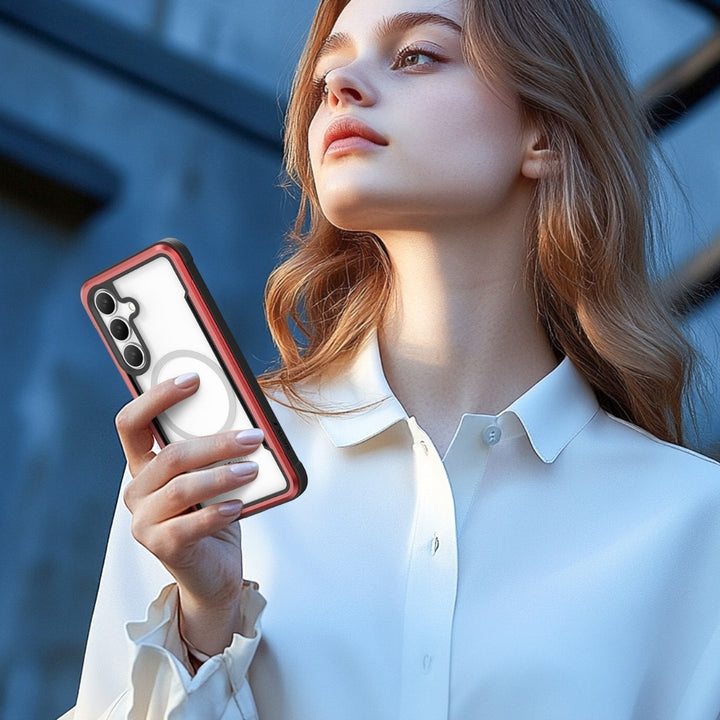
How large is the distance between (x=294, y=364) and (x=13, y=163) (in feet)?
3.15

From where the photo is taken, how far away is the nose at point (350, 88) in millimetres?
1019

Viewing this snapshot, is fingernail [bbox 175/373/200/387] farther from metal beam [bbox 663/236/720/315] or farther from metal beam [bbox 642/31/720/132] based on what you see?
metal beam [bbox 642/31/720/132]

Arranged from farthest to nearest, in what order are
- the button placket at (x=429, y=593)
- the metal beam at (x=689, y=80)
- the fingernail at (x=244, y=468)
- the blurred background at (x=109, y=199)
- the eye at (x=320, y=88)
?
the metal beam at (x=689, y=80)
the blurred background at (x=109, y=199)
the eye at (x=320, y=88)
the button placket at (x=429, y=593)
the fingernail at (x=244, y=468)

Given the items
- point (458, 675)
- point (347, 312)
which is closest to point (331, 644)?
point (458, 675)

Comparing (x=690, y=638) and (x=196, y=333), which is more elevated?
(x=196, y=333)

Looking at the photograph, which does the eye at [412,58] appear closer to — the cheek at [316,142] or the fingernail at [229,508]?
the cheek at [316,142]

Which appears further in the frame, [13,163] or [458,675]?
[13,163]

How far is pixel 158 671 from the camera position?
878 mm

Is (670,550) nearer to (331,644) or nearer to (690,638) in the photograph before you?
(690,638)

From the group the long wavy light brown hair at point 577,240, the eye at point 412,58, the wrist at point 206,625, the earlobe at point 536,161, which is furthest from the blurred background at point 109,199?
the wrist at point 206,625

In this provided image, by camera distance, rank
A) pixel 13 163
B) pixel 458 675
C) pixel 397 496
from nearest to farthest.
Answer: pixel 458 675 < pixel 397 496 < pixel 13 163

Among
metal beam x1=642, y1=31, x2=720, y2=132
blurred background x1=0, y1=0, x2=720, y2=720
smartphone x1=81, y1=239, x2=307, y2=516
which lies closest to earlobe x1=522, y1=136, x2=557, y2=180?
smartphone x1=81, y1=239, x2=307, y2=516

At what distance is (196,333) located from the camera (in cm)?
85

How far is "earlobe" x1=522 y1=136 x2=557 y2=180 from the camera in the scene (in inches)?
43.3
